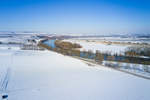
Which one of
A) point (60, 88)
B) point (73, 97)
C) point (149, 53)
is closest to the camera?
point (73, 97)

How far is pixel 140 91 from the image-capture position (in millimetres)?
8211

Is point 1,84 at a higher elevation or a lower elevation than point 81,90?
higher

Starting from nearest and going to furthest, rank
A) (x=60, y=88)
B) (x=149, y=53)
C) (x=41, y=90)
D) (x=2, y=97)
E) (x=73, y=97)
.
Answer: (x=2, y=97) → (x=73, y=97) → (x=41, y=90) → (x=60, y=88) → (x=149, y=53)

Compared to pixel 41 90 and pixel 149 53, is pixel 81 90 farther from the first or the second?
pixel 149 53

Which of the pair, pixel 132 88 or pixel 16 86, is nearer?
pixel 16 86

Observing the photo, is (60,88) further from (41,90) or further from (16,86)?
(16,86)

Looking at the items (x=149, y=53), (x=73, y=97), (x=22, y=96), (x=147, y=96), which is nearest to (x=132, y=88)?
(x=147, y=96)

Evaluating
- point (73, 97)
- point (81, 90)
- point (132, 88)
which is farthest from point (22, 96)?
point (132, 88)

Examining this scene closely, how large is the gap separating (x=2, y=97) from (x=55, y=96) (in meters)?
3.00

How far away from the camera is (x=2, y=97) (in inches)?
242

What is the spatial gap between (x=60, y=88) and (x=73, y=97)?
1.48 metres

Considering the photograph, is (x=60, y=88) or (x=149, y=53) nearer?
(x=60, y=88)

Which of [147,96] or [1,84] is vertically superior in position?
[1,84]

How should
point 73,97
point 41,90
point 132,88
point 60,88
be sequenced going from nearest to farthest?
point 73,97 < point 41,90 < point 60,88 < point 132,88
